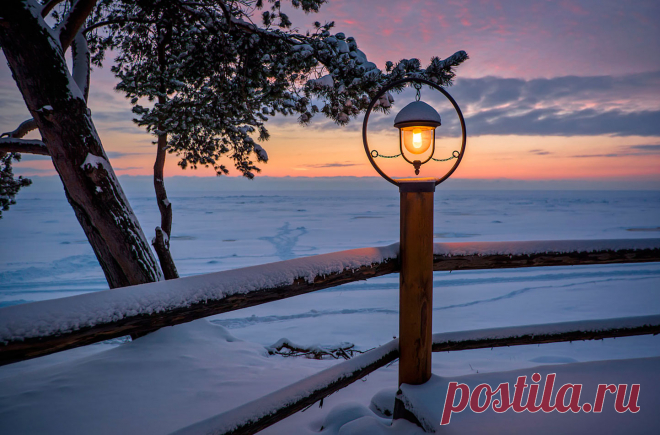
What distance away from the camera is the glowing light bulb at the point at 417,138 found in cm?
211

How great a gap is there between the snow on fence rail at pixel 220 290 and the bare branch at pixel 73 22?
388 centimetres

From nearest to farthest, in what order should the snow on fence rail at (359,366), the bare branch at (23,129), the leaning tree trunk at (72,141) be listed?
the snow on fence rail at (359,366) → the leaning tree trunk at (72,141) → the bare branch at (23,129)

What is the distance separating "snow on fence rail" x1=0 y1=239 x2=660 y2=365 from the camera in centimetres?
87

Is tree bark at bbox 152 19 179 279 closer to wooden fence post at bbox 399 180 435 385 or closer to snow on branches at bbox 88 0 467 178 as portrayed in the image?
snow on branches at bbox 88 0 467 178

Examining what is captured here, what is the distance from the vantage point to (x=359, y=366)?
5.44 feet

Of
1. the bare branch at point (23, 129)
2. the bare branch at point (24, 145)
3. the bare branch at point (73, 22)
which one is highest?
the bare branch at point (73, 22)

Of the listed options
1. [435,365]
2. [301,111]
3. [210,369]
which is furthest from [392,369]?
[301,111]

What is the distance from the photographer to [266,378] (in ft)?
10.4

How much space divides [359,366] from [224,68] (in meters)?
4.85

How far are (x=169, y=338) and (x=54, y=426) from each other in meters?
1.51

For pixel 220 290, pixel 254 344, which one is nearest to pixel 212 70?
pixel 254 344

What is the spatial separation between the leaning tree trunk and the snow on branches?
1463mm

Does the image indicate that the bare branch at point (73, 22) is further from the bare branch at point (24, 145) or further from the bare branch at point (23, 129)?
the bare branch at point (23, 129)

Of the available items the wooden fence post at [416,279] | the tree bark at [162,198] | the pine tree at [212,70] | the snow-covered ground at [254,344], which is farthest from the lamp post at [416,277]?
the tree bark at [162,198]
